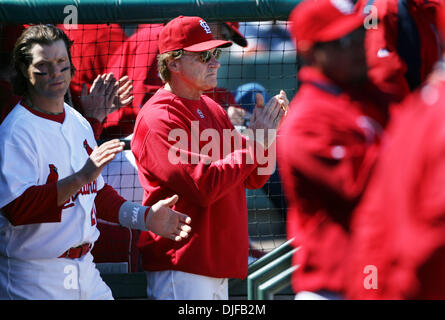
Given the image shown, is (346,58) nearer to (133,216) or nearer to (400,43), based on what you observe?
(400,43)

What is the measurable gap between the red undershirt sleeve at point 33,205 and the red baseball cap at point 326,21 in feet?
3.52

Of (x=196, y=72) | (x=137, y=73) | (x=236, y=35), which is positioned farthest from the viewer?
(x=236, y=35)

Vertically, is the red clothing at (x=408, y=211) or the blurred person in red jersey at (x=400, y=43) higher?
the blurred person in red jersey at (x=400, y=43)

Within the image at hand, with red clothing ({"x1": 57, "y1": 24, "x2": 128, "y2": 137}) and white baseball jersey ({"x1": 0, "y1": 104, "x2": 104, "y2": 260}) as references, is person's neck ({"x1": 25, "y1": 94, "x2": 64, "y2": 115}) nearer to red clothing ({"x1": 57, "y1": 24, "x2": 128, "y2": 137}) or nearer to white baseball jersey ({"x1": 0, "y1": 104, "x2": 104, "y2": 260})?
white baseball jersey ({"x1": 0, "y1": 104, "x2": 104, "y2": 260})

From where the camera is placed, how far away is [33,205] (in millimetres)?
2191

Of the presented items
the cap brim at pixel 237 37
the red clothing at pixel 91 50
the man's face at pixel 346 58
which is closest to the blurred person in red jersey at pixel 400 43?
the man's face at pixel 346 58

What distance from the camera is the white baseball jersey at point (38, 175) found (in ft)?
7.37

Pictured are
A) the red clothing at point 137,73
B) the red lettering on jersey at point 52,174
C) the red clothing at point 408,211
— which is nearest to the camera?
the red clothing at point 408,211

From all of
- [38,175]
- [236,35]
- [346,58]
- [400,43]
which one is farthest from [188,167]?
[236,35]

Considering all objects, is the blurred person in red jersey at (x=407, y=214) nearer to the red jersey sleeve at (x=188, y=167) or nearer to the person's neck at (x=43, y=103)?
the red jersey sleeve at (x=188, y=167)

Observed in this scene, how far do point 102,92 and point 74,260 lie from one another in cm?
103

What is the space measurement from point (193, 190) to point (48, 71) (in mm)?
692

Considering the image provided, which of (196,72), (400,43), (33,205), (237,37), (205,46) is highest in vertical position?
(237,37)
